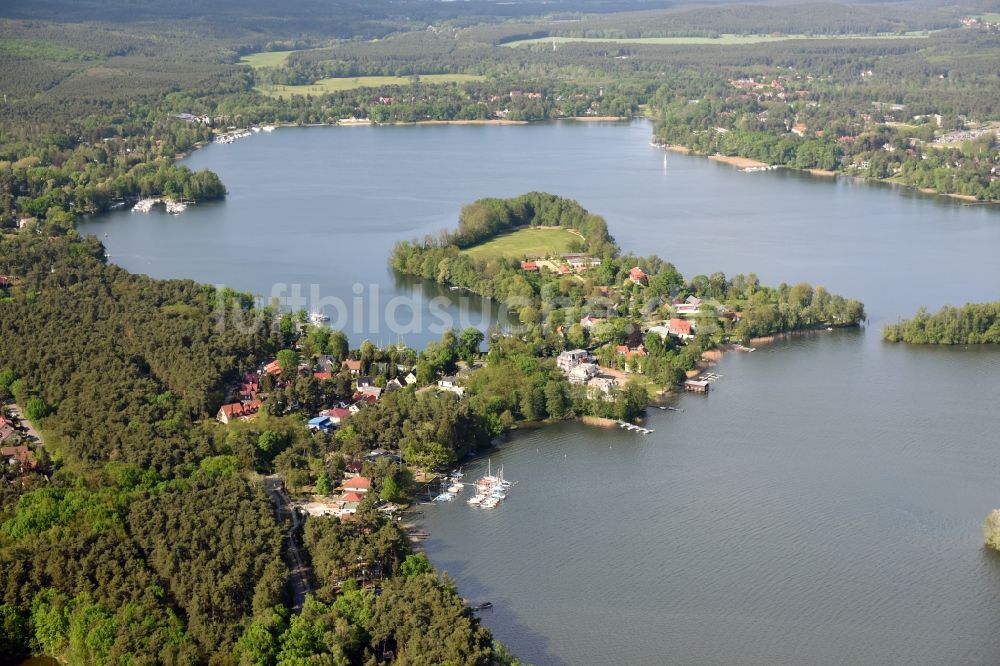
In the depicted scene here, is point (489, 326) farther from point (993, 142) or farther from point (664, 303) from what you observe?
point (993, 142)

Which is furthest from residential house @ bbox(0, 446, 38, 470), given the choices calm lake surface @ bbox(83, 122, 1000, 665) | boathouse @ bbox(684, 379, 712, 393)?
boathouse @ bbox(684, 379, 712, 393)

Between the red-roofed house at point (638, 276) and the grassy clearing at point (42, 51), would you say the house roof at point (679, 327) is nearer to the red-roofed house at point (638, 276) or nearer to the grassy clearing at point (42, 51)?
the red-roofed house at point (638, 276)

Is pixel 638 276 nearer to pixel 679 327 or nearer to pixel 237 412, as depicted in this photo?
pixel 679 327

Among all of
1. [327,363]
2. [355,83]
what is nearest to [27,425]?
[327,363]

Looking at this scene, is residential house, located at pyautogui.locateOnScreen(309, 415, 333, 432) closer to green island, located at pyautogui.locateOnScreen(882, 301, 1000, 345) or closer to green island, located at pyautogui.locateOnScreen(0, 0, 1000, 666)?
green island, located at pyautogui.locateOnScreen(0, 0, 1000, 666)

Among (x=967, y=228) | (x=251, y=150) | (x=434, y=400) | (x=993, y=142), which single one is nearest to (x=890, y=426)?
(x=434, y=400)

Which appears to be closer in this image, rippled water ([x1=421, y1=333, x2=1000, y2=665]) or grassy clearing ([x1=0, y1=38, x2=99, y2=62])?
rippled water ([x1=421, y1=333, x2=1000, y2=665])

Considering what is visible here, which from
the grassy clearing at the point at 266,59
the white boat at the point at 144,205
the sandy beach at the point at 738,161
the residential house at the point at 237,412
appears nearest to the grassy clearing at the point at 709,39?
the grassy clearing at the point at 266,59
